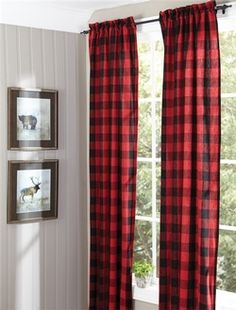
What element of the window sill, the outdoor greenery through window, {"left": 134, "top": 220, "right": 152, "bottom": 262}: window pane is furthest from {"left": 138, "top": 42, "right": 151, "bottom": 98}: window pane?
the window sill

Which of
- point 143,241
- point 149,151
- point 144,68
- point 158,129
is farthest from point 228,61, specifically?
point 143,241

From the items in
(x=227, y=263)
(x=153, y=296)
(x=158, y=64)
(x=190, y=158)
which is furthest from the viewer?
(x=158, y=64)

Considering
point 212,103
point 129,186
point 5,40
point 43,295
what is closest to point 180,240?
point 129,186

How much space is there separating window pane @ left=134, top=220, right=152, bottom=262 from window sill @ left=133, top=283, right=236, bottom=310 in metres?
0.34

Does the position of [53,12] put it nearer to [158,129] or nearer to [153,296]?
[158,129]

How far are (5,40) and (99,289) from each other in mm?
1844

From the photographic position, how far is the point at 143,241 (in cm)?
478

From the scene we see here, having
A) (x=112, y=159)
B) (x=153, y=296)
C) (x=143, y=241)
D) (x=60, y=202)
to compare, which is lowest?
(x=153, y=296)

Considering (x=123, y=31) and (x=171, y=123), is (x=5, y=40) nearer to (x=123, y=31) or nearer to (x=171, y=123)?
(x=123, y=31)

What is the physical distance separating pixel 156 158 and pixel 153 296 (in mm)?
944

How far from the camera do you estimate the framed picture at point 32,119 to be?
173 inches

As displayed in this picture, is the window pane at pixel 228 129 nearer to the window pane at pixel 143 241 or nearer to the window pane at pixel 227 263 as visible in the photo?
the window pane at pixel 227 263

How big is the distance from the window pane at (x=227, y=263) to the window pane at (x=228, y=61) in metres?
1.07

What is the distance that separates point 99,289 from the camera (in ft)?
14.9
